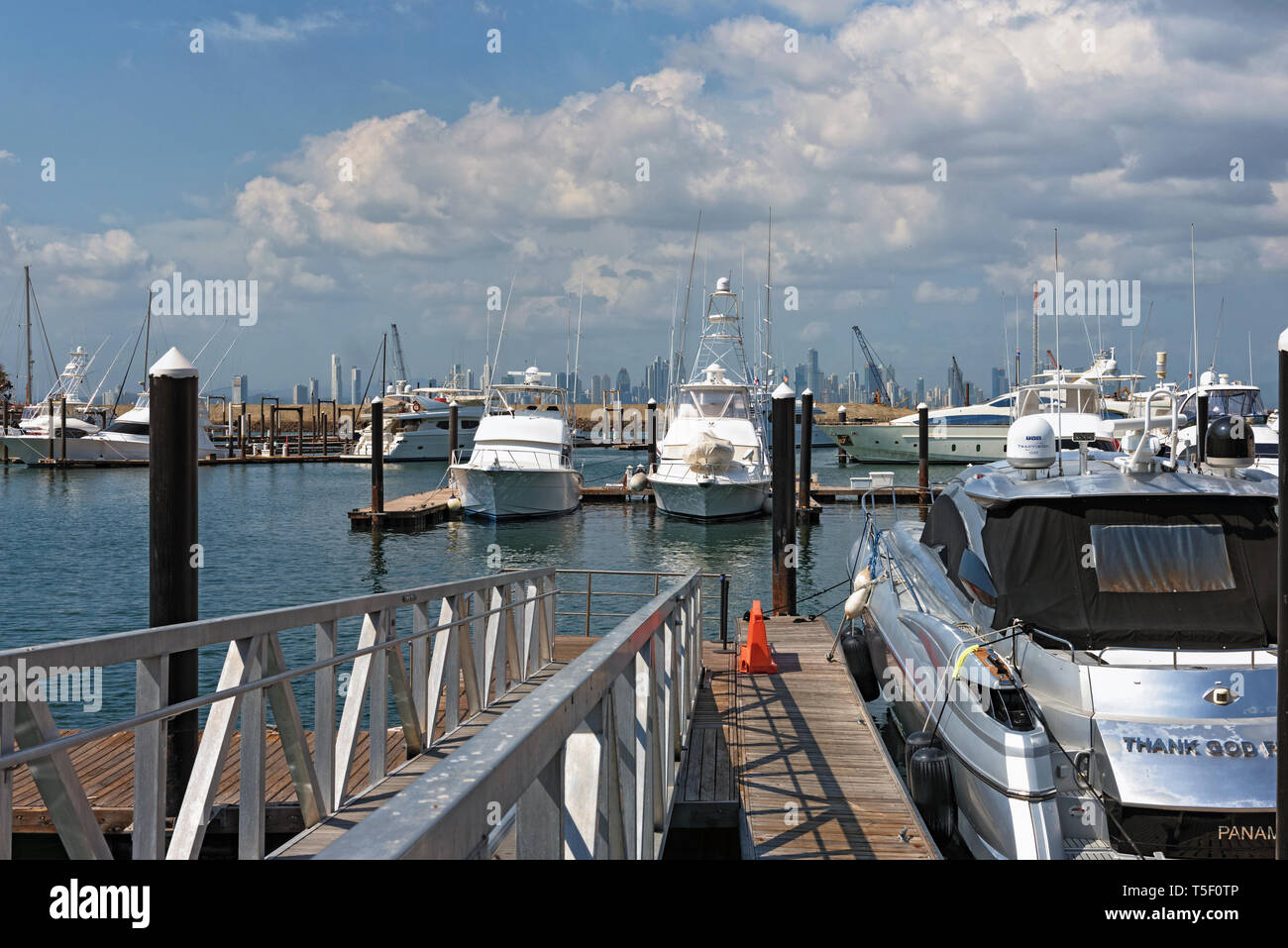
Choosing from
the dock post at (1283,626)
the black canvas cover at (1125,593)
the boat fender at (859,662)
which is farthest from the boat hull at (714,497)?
the dock post at (1283,626)

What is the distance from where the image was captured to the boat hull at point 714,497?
116ft

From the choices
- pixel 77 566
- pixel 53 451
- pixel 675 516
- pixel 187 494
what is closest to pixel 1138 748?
pixel 187 494

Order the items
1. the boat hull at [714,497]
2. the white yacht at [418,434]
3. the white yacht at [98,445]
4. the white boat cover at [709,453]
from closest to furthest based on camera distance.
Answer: the boat hull at [714,497], the white boat cover at [709,453], the white yacht at [98,445], the white yacht at [418,434]

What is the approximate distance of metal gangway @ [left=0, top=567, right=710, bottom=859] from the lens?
1.99 meters

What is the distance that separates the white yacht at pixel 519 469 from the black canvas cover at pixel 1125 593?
1183 inches

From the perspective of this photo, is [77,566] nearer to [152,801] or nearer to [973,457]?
[152,801]

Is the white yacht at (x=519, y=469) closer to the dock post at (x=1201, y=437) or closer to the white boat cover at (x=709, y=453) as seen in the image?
the white boat cover at (x=709, y=453)

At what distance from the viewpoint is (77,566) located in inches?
1067

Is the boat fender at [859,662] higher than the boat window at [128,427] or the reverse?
the reverse

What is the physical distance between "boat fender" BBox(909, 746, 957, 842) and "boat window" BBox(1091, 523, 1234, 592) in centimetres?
177

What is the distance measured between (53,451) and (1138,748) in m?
74.1

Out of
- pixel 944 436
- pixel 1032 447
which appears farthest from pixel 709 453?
pixel 944 436

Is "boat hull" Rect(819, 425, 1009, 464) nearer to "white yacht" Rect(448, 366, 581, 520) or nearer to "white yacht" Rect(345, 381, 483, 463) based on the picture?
"white yacht" Rect(345, 381, 483, 463)

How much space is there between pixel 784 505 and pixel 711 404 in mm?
24632
